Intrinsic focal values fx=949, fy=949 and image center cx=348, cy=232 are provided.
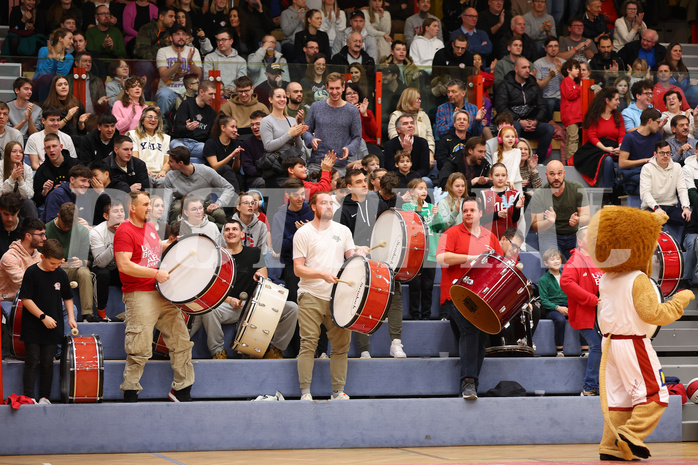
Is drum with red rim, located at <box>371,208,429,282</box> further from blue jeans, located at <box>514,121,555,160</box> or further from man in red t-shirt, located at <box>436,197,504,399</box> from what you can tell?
blue jeans, located at <box>514,121,555,160</box>

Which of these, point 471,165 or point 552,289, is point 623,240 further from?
→ point 471,165

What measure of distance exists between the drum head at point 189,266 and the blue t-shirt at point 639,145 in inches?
243

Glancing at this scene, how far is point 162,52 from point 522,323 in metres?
5.49

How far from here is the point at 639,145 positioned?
1159cm

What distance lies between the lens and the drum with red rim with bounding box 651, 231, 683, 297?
8828 mm

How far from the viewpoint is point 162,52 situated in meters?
11.2

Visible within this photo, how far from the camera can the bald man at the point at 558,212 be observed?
10.1 metres

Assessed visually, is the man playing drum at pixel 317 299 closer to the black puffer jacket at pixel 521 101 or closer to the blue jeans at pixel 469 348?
the blue jeans at pixel 469 348

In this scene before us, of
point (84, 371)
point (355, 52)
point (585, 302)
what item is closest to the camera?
point (84, 371)

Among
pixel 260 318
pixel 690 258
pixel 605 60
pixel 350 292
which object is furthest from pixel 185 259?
pixel 605 60

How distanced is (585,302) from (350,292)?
2119 mm

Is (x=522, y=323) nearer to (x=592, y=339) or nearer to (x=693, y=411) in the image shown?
(x=592, y=339)

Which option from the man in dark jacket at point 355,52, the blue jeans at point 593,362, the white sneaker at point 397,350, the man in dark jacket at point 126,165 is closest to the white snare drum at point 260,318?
the white sneaker at point 397,350

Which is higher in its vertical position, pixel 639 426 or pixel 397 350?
pixel 639 426
